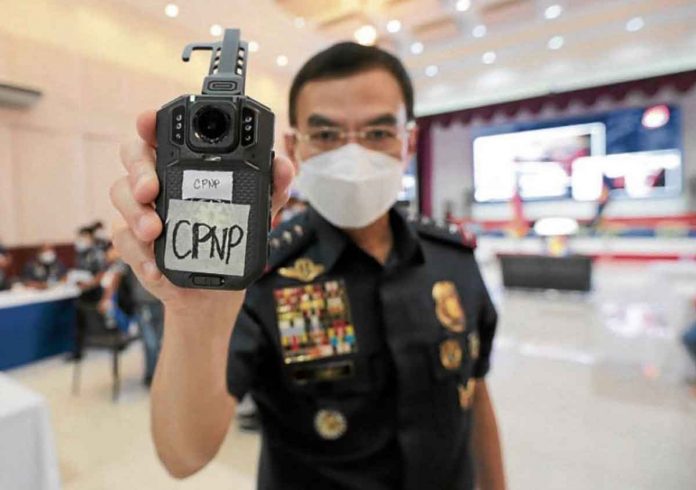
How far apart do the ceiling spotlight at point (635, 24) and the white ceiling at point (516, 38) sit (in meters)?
0.05

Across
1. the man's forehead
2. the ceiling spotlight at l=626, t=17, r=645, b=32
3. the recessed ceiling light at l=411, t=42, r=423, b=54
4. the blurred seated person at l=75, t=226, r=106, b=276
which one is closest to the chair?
the blurred seated person at l=75, t=226, r=106, b=276

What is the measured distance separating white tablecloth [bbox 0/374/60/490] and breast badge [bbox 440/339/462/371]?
884 mm

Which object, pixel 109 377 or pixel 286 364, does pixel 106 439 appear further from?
pixel 286 364

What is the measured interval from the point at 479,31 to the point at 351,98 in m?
6.15

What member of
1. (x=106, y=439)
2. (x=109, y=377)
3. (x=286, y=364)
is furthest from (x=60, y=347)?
(x=286, y=364)

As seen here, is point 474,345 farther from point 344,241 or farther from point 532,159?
point 532,159

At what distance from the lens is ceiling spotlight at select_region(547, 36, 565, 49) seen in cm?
601

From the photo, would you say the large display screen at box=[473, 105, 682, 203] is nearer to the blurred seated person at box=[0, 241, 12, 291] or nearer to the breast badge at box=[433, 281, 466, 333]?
the blurred seated person at box=[0, 241, 12, 291]

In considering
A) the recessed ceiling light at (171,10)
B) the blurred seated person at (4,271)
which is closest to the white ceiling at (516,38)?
the blurred seated person at (4,271)

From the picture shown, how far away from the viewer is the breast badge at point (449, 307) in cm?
65

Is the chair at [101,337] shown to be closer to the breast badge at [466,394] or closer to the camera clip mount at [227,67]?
the breast badge at [466,394]

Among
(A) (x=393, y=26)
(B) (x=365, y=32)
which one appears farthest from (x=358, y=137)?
(A) (x=393, y=26)

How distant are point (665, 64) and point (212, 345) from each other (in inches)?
328

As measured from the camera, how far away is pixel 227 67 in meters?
0.29
